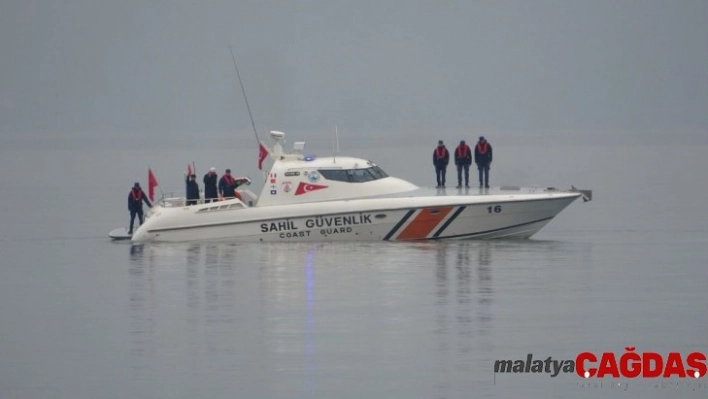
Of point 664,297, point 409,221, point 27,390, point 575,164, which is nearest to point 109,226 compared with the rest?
point 409,221

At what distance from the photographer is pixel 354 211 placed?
47281 millimetres

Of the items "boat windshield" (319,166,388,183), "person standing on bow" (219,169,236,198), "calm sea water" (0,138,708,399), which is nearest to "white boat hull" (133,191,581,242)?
"calm sea water" (0,138,708,399)

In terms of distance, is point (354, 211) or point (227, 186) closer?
point (354, 211)

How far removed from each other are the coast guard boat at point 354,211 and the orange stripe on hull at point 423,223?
1.1 inches

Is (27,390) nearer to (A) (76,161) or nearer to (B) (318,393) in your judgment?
(B) (318,393)

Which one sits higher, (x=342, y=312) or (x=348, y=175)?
(x=348, y=175)

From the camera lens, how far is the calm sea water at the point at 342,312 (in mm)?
30062

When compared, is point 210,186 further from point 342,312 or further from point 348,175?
point 342,312

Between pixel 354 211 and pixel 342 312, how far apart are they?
10.7 m

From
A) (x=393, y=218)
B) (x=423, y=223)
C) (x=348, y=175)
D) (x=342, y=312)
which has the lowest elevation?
(x=342, y=312)

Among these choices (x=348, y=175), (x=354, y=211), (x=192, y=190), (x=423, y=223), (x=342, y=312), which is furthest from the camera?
(x=192, y=190)

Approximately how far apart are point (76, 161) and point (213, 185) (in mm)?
110968

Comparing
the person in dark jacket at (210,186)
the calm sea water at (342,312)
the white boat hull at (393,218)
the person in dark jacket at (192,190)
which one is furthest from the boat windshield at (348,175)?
the person in dark jacket at (192,190)

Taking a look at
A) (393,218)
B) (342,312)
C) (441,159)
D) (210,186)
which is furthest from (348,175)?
(342,312)
